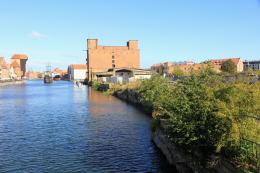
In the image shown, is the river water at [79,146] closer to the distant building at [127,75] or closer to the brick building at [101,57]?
the distant building at [127,75]

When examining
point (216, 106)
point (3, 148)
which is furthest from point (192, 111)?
point (3, 148)

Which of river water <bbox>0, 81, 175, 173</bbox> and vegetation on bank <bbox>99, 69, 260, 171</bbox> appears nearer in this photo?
vegetation on bank <bbox>99, 69, 260, 171</bbox>

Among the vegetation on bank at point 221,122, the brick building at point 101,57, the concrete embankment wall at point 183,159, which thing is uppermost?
the brick building at point 101,57

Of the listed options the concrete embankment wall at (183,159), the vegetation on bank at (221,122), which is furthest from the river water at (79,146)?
the vegetation on bank at (221,122)

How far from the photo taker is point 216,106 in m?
17.7

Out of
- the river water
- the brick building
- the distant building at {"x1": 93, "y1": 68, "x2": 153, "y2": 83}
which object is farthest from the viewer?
the brick building

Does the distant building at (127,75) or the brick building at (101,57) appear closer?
the distant building at (127,75)

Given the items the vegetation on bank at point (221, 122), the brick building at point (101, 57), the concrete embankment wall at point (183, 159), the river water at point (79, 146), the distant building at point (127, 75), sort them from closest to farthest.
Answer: the vegetation on bank at point (221, 122)
the concrete embankment wall at point (183, 159)
the river water at point (79, 146)
the distant building at point (127, 75)
the brick building at point (101, 57)

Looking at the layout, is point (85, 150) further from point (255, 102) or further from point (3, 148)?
point (255, 102)

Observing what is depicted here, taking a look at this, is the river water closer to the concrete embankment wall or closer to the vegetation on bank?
the concrete embankment wall

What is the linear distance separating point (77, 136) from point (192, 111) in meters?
15.2

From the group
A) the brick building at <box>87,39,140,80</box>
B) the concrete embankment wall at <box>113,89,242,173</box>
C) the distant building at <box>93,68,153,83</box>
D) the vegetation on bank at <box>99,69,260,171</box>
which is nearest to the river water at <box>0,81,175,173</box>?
the concrete embankment wall at <box>113,89,242,173</box>

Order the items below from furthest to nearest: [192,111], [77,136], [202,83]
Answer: [77,136], [202,83], [192,111]

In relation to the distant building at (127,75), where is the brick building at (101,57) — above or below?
above
